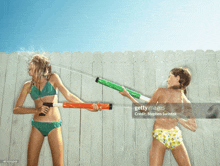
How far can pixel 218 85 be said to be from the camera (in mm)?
2414

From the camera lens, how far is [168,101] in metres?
1.83

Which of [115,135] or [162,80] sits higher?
[162,80]

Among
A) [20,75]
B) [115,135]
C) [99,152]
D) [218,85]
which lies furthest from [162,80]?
[20,75]

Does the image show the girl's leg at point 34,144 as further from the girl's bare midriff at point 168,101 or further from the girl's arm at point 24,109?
the girl's bare midriff at point 168,101

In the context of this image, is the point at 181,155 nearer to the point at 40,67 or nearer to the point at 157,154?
the point at 157,154

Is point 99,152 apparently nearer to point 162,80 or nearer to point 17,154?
point 17,154

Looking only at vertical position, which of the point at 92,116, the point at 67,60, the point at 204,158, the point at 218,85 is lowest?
the point at 204,158

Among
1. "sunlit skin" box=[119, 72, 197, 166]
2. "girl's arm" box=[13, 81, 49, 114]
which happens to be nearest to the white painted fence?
"girl's arm" box=[13, 81, 49, 114]

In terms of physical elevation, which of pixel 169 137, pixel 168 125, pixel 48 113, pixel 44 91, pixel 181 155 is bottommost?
pixel 181 155

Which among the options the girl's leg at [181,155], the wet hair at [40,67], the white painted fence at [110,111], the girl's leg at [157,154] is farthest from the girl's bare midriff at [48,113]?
the girl's leg at [181,155]

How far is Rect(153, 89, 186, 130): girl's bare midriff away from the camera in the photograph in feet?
5.86

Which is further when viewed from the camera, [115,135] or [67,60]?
[67,60]

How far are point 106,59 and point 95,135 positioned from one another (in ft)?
3.85

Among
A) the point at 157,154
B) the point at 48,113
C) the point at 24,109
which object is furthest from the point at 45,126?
the point at 157,154
